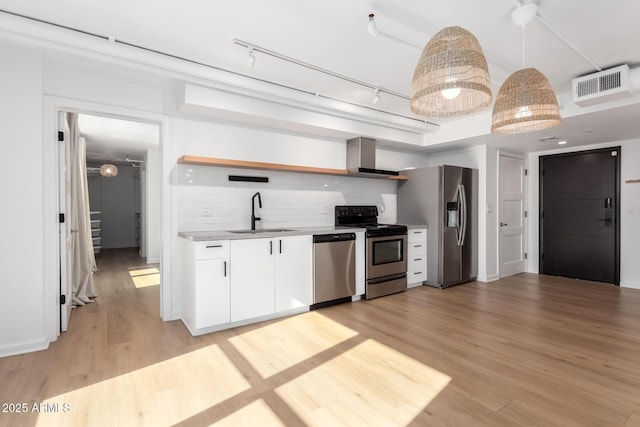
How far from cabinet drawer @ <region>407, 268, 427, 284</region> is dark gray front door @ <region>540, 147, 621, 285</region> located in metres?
2.57

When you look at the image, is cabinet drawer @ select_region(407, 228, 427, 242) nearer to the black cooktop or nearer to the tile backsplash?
the black cooktop

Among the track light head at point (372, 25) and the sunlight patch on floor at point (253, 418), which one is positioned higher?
the track light head at point (372, 25)

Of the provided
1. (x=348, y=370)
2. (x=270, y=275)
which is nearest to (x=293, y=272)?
(x=270, y=275)

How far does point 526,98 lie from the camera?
207cm

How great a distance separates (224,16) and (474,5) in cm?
172

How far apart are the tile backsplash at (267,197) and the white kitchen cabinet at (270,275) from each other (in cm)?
66

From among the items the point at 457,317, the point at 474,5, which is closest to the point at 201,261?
the point at 457,317

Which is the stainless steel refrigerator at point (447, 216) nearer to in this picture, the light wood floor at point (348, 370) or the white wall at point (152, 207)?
the light wood floor at point (348, 370)

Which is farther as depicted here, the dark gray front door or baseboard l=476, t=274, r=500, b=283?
baseboard l=476, t=274, r=500, b=283

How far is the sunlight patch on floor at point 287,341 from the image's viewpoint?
2451 mm

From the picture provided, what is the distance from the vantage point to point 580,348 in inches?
104

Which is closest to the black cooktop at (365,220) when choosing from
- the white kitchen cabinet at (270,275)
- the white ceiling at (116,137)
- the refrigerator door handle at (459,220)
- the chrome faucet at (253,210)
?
the refrigerator door handle at (459,220)

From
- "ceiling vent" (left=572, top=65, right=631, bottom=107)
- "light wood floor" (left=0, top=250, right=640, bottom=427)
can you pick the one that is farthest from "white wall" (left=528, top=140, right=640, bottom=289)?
"ceiling vent" (left=572, top=65, right=631, bottom=107)

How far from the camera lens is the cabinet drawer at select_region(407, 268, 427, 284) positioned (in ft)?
15.4
